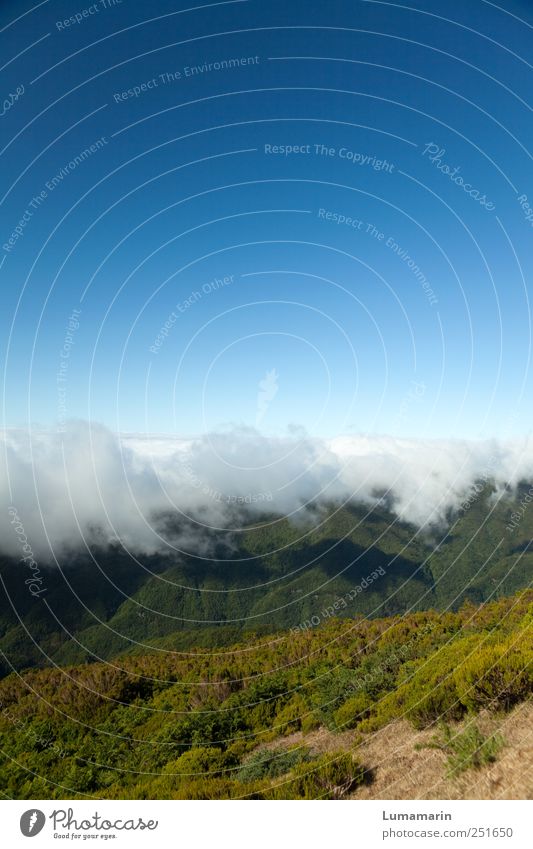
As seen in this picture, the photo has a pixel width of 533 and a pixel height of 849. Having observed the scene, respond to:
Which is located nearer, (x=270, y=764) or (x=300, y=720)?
(x=270, y=764)

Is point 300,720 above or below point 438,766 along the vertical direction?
below

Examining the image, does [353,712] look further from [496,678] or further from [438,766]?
[438,766]

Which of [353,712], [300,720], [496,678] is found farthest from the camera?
[300,720]

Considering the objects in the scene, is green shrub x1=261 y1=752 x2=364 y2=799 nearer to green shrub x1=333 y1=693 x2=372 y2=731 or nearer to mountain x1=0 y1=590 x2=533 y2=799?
mountain x1=0 y1=590 x2=533 y2=799

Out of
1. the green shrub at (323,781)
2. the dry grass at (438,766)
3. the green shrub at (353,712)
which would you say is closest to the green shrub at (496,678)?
the dry grass at (438,766)

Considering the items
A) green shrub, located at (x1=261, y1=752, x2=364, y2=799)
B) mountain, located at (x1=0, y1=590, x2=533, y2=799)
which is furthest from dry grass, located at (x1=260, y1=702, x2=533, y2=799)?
green shrub, located at (x1=261, y1=752, x2=364, y2=799)

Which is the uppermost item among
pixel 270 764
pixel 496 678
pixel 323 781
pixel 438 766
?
pixel 496 678

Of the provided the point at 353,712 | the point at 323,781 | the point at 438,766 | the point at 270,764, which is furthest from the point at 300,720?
the point at 438,766
